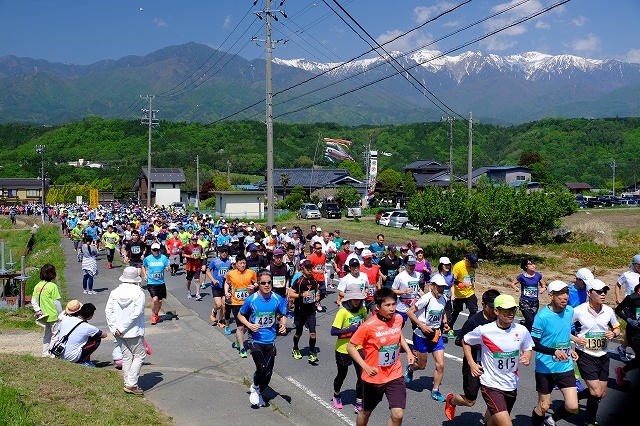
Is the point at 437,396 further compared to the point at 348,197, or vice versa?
the point at 348,197

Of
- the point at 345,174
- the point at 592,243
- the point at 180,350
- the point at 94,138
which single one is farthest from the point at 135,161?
the point at 180,350

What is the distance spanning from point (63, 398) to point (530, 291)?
24.9 ft

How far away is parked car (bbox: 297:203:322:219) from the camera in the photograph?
54.1 metres

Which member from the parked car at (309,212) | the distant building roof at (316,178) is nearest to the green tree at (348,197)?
the parked car at (309,212)

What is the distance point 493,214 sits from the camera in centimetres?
2403

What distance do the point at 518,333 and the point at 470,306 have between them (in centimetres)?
477

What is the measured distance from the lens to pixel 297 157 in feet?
415

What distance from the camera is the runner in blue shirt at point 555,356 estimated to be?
21.5 feet

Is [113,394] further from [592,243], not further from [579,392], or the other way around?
[592,243]

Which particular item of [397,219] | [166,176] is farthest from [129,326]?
[166,176]

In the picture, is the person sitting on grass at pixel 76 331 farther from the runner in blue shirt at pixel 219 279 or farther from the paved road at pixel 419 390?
the runner in blue shirt at pixel 219 279

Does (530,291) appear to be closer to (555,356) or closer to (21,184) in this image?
(555,356)

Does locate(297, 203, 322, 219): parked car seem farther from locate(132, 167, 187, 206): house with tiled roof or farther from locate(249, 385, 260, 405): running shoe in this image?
Result: locate(249, 385, 260, 405): running shoe

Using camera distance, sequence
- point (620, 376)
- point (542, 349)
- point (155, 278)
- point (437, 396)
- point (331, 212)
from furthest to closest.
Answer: point (331, 212), point (155, 278), point (620, 376), point (437, 396), point (542, 349)
